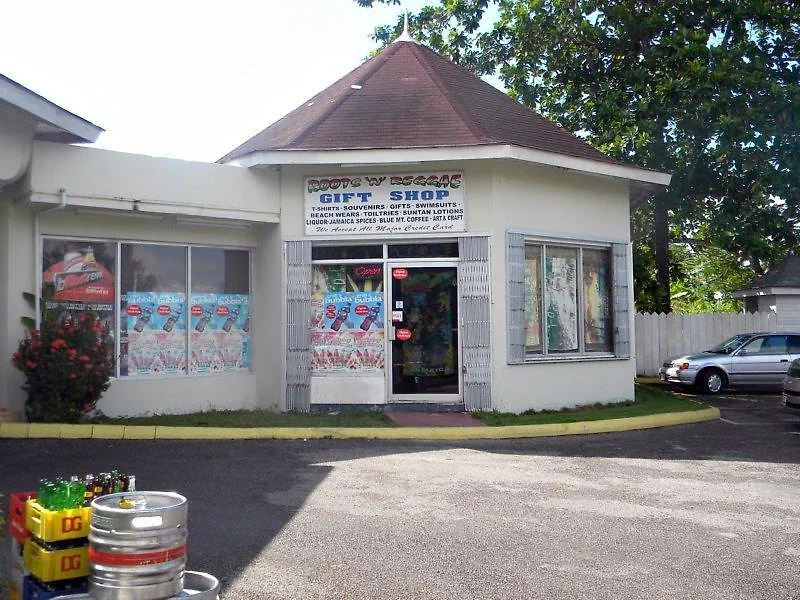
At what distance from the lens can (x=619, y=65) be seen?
21578mm

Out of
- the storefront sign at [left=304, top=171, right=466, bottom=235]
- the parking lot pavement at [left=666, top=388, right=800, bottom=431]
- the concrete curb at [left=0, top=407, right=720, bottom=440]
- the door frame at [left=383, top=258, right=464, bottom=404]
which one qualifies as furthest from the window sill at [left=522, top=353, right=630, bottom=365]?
the storefront sign at [left=304, top=171, right=466, bottom=235]

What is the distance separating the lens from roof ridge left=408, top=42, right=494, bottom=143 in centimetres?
1268

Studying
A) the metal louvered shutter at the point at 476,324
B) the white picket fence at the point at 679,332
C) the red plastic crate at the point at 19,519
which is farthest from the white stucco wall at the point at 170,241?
the white picket fence at the point at 679,332

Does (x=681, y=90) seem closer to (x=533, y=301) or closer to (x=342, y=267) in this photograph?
(x=533, y=301)

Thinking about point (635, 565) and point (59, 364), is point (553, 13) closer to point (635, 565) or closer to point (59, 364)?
point (59, 364)

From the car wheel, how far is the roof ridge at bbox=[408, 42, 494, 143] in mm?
8837

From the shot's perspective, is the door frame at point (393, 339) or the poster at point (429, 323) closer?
the door frame at point (393, 339)

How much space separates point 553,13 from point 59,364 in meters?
16.2

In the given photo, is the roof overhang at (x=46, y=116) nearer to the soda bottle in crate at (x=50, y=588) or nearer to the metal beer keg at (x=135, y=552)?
the soda bottle in crate at (x=50, y=588)

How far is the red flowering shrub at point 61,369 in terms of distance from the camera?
417 inches

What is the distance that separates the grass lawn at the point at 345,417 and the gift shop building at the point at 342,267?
1.14ft

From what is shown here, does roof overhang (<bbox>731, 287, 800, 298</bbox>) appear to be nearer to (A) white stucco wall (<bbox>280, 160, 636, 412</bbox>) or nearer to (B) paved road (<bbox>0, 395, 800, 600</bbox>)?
(A) white stucco wall (<bbox>280, 160, 636, 412</bbox>)

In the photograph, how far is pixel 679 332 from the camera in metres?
21.7

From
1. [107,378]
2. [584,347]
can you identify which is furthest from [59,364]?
[584,347]
